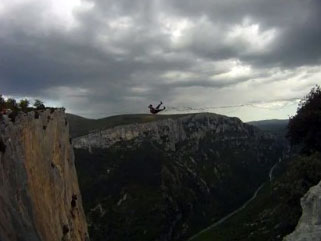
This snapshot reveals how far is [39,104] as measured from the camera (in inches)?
2409

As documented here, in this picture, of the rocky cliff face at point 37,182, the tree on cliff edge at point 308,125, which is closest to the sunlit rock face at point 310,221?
the rocky cliff face at point 37,182

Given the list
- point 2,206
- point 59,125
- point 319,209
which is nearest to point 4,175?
point 2,206

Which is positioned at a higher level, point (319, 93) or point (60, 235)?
point (319, 93)

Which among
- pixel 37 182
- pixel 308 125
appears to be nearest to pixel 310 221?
pixel 37 182

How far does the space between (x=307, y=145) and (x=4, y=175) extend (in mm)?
50452

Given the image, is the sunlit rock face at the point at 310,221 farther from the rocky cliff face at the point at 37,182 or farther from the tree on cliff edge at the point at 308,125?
the tree on cliff edge at the point at 308,125

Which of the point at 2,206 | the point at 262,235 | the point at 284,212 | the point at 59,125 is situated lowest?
the point at 262,235

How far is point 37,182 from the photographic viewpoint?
151ft

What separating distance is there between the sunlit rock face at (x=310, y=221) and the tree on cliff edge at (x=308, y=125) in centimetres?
4782

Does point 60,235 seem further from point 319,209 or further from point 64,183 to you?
point 319,209

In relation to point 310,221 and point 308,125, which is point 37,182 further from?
point 308,125

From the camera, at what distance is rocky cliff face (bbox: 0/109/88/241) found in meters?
36.0

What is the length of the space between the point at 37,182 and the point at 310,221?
2902 centimetres

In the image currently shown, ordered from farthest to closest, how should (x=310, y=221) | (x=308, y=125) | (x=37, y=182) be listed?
1. (x=308, y=125)
2. (x=37, y=182)
3. (x=310, y=221)
